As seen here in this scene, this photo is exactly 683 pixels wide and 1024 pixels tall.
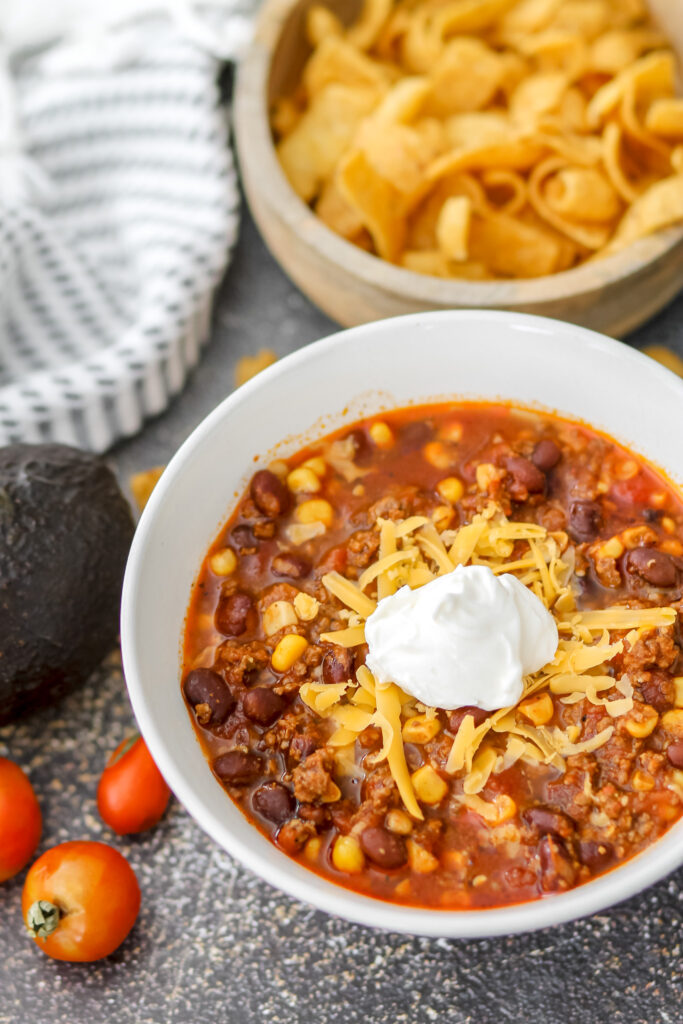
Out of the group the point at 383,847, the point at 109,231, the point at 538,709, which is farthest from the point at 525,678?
the point at 109,231

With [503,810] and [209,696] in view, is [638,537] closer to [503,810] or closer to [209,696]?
[503,810]

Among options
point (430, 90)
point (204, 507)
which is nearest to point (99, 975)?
point (204, 507)

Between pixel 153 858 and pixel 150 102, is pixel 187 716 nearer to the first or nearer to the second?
pixel 153 858

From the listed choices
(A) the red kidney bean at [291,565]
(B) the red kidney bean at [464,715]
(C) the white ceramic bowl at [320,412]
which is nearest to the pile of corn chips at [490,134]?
(C) the white ceramic bowl at [320,412]

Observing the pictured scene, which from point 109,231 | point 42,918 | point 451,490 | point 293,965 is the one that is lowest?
point 293,965

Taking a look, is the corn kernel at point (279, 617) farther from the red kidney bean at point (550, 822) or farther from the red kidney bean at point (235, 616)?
the red kidney bean at point (550, 822)

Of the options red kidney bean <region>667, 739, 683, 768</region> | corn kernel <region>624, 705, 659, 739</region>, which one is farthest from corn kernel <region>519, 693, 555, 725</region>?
red kidney bean <region>667, 739, 683, 768</region>

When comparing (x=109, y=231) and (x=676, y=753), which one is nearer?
(x=676, y=753)
